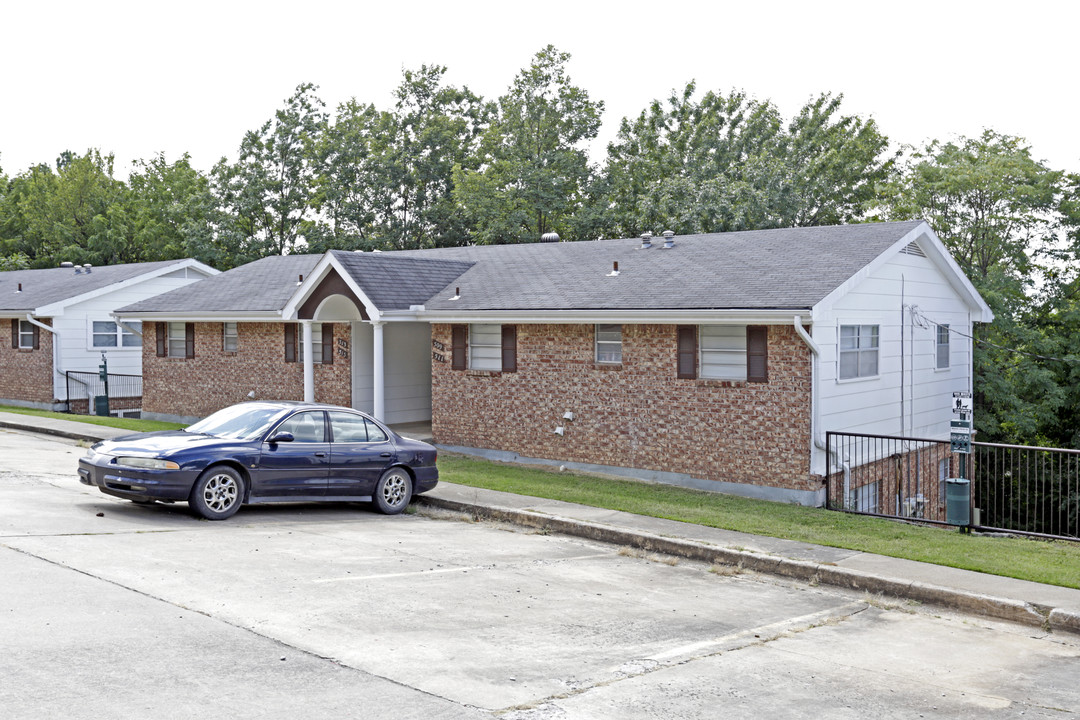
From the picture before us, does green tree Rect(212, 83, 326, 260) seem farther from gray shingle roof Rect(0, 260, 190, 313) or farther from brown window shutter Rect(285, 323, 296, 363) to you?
brown window shutter Rect(285, 323, 296, 363)

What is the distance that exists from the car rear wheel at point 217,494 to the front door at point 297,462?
25 centimetres

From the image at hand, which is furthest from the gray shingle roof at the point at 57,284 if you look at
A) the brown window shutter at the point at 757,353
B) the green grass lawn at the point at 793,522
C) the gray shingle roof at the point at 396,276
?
the brown window shutter at the point at 757,353

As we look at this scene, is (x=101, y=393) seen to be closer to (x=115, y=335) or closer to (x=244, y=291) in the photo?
(x=115, y=335)

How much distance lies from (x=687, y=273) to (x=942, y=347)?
20.1ft

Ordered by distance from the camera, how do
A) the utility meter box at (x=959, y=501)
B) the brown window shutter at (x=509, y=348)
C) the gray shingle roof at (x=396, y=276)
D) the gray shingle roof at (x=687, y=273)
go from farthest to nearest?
the gray shingle roof at (x=396, y=276) < the brown window shutter at (x=509, y=348) < the gray shingle roof at (x=687, y=273) < the utility meter box at (x=959, y=501)

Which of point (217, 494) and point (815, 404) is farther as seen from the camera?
point (815, 404)

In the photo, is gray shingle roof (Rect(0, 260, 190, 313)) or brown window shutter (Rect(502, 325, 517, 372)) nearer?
brown window shutter (Rect(502, 325, 517, 372))

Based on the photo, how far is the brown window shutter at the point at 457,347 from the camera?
2022cm

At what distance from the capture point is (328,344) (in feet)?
74.3

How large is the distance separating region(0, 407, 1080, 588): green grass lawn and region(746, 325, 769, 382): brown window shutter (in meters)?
1.92

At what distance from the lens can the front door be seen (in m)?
13.2

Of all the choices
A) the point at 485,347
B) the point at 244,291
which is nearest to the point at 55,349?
the point at 244,291

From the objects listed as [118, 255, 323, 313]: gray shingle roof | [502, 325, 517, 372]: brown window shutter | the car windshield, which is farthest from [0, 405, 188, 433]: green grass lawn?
the car windshield

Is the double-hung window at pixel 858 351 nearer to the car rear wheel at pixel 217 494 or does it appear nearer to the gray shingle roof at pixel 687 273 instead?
the gray shingle roof at pixel 687 273
